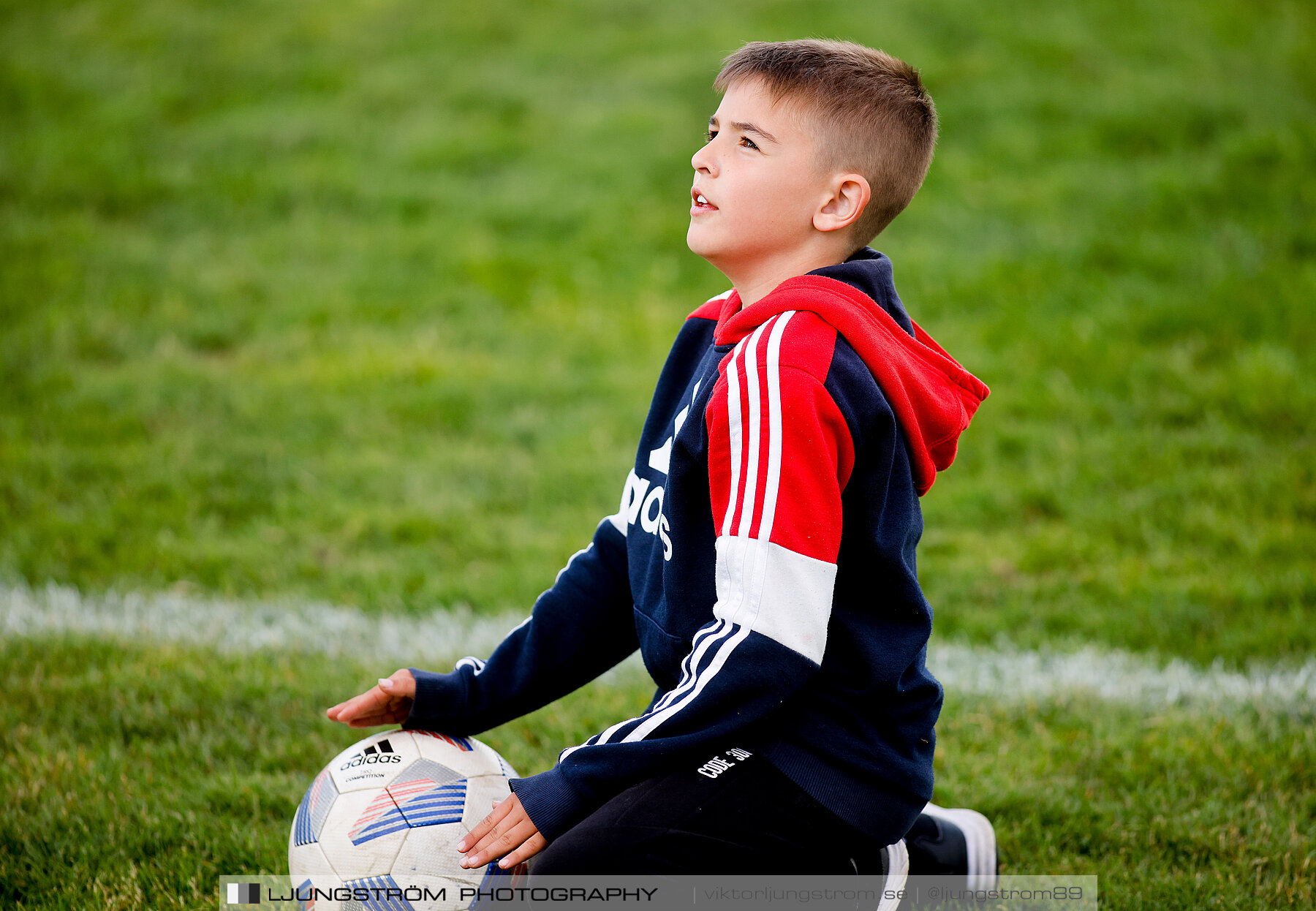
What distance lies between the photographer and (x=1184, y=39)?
7578 mm

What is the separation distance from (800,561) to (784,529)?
0.05 metres

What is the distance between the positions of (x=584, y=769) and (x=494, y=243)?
5176 millimetres

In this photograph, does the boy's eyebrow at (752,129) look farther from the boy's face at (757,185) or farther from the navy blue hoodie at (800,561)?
the navy blue hoodie at (800,561)

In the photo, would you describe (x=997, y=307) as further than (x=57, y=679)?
Yes

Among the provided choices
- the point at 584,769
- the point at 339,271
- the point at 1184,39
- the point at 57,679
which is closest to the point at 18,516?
the point at 57,679

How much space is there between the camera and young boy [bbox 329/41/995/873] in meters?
1.81

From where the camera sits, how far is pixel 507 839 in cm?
187

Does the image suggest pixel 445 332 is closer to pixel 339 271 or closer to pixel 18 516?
pixel 339 271

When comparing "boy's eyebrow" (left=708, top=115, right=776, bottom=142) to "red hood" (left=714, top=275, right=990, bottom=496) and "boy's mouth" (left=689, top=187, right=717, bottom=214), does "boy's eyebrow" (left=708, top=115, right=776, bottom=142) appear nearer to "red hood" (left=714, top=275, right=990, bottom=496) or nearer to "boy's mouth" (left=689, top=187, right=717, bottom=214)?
"boy's mouth" (left=689, top=187, right=717, bottom=214)

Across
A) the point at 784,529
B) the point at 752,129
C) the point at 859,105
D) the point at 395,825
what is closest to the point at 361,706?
the point at 395,825

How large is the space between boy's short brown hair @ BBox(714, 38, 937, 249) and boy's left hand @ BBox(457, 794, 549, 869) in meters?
1.19

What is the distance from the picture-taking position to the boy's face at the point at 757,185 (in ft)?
6.86

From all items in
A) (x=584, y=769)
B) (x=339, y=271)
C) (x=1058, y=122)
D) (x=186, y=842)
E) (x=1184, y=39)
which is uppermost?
(x=1184, y=39)

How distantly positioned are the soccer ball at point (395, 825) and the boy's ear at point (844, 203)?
125 centimetres
